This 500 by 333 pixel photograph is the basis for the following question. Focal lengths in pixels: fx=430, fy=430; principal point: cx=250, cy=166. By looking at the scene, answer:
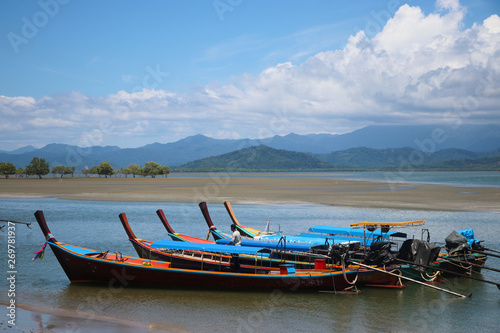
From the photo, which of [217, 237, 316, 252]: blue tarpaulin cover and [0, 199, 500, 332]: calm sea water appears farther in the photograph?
[217, 237, 316, 252]: blue tarpaulin cover

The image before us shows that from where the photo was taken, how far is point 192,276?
50.9 ft

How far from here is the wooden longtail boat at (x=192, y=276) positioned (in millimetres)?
15281

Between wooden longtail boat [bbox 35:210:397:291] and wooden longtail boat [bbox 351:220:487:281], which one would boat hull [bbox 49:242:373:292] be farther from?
wooden longtail boat [bbox 351:220:487:281]

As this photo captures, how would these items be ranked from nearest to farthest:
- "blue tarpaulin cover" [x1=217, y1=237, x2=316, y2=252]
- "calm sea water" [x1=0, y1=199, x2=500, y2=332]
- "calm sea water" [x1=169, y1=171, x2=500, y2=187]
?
"calm sea water" [x1=0, y1=199, x2=500, y2=332]
"blue tarpaulin cover" [x1=217, y1=237, x2=316, y2=252]
"calm sea water" [x1=169, y1=171, x2=500, y2=187]

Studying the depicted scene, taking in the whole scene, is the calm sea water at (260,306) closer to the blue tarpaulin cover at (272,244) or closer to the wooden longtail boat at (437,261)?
the wooden longtail boat at (437,261)

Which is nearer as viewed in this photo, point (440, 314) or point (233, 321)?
point (233, 321)

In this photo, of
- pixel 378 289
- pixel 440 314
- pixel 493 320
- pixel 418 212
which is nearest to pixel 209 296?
pixel 378 289

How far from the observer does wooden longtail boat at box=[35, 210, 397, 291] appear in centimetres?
1528

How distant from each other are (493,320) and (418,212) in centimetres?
2406

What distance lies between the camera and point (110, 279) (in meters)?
16.0

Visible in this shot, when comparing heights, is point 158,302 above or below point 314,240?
below

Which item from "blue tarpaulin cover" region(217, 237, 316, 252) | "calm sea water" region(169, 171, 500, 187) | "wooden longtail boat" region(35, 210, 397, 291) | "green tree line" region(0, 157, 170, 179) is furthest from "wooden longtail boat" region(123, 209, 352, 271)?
"green tree line" region(0, 157, 170, 179)

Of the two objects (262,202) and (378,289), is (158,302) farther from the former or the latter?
(262,202)

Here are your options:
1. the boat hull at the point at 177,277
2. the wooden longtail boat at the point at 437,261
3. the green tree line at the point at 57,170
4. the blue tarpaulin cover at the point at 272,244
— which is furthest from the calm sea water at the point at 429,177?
the boat hull at the point at 177,277
